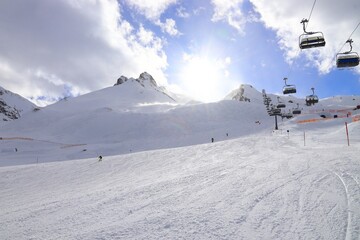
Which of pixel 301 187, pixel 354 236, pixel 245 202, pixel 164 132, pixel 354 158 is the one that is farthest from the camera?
pixel 164 132

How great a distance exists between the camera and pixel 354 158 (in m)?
12.8

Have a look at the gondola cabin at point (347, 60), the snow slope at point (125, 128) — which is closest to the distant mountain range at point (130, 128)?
the snow slope at point (125, 128)

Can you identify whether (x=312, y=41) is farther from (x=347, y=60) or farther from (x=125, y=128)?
(x=125, y=128)

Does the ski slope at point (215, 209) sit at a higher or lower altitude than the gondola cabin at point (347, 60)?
lower

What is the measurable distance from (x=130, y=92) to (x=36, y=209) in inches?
5819

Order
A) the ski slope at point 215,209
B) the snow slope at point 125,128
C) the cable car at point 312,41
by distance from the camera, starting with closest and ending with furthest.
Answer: the ski slope at point 215,209, the cable car at point 312,41, the snow slope at point 125,128

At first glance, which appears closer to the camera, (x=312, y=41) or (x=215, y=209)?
(x=215, y=209)

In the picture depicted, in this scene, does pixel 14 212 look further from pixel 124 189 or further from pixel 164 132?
pixel 164 132

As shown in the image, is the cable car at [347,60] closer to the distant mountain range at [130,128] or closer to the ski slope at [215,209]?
the ski slope at [215,209]

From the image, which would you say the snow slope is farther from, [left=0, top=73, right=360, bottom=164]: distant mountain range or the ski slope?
the ski slope

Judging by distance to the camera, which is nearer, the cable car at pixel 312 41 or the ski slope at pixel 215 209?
the ski slope at pixel 215 209

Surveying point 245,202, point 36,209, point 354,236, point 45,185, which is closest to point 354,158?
point 245,202

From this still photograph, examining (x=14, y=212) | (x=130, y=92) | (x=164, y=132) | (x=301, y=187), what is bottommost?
(x=14, y=212)

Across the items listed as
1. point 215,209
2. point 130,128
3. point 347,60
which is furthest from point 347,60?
point 130,128
